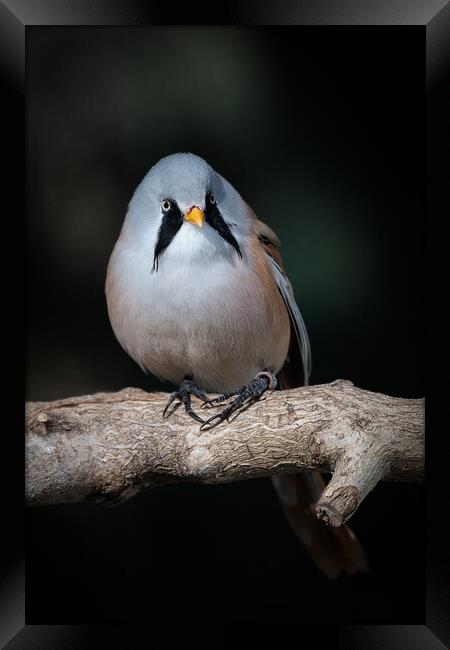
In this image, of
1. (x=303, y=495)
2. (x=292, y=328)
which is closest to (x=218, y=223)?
(x=292, y=328)

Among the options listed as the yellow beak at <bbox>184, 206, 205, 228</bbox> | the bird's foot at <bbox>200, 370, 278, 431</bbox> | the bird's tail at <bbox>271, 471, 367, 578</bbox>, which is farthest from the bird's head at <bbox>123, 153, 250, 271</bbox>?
the bird's tail at <bbox>271, 471, 367, 578</bbox>

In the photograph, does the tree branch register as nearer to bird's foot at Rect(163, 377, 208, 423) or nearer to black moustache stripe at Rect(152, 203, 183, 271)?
bird's foot at Rect(163, 377, 208, 423)

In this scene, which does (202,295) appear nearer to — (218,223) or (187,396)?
(218,223)
